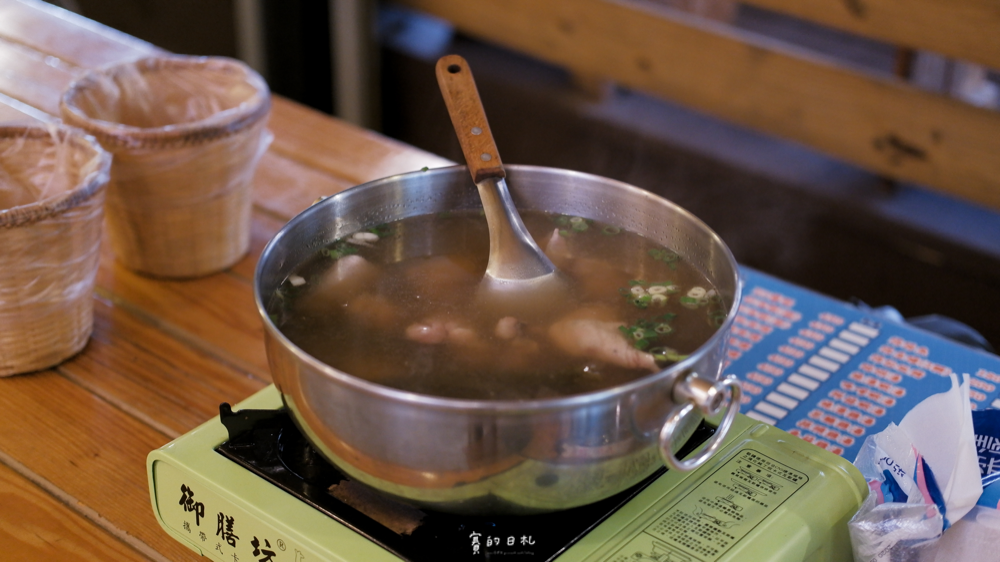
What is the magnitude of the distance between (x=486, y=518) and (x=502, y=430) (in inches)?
6.7

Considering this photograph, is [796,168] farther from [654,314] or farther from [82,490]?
[82,490]

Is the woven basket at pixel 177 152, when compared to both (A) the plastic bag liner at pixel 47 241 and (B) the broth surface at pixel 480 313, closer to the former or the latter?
(A) the plastic bag liner at pixel 47 241

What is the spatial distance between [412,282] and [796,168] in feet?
6.84

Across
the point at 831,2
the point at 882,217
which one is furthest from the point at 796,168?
the point at 831,2

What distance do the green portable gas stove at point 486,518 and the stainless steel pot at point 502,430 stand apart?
0.18ft

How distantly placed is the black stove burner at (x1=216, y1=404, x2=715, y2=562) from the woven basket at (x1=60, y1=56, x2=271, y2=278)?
1.61 feet

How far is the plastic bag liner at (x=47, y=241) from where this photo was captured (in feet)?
3.54

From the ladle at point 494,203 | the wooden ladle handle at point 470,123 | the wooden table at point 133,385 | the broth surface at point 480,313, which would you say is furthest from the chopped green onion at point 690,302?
the wooden table at point 133,385

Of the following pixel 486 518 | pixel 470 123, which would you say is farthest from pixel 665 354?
pixel 470 123

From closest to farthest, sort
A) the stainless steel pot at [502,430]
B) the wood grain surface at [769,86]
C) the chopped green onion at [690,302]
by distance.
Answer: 1. the stainless steel pot at [502,430]
2. the chopped green onion at [690,302]
3. the wood grain surface at [769,86]

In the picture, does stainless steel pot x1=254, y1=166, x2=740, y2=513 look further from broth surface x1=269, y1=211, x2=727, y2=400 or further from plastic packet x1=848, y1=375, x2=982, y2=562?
plastic packet x1=848, y1=375, x2=982, y2=562

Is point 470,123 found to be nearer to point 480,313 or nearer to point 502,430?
point 480,313

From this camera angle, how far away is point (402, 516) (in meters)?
0.85

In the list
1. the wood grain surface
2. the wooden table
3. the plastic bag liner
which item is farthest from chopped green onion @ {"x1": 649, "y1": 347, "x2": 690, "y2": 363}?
the wood grain surface
